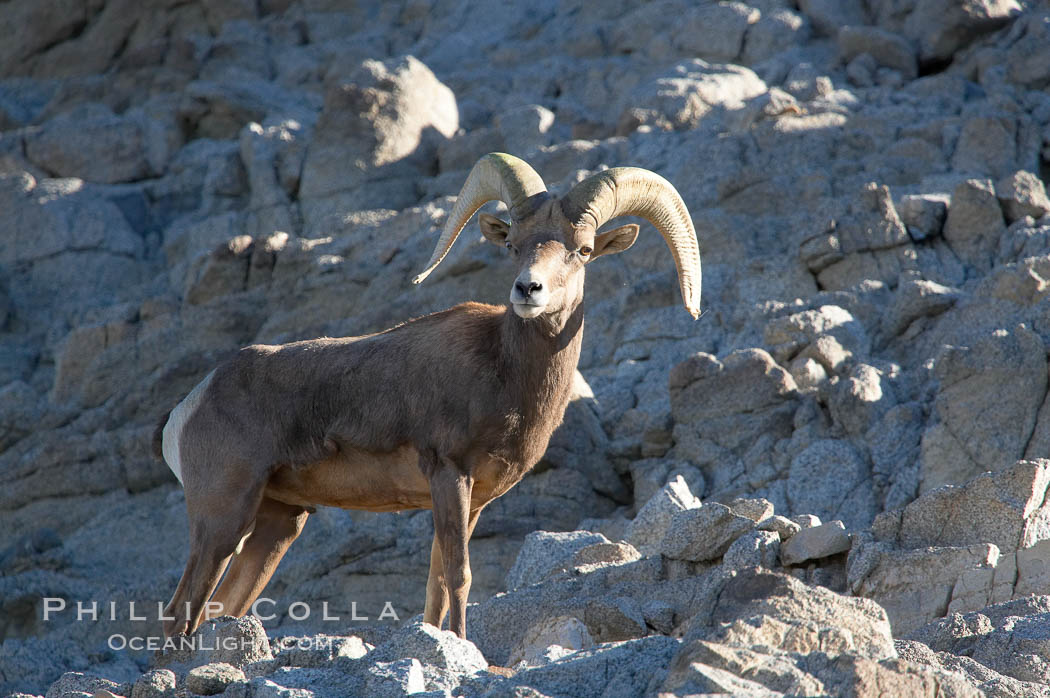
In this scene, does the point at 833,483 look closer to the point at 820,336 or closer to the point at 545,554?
the point at 820,336

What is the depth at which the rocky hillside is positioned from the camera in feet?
22.9

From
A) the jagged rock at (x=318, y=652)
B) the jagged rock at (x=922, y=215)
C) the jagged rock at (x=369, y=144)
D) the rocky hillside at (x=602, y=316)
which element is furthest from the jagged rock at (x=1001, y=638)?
the jagged rock at (x=369, y=144)

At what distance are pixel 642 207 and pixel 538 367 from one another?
1737 mm

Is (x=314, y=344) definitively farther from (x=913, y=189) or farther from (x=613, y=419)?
(x=913, y=189)

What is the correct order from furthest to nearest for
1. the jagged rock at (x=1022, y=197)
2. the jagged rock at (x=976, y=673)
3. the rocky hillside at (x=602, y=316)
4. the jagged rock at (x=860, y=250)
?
the jagged rock at (x=1022, y=197), the jagged rock at (x=860, y=250), the rocky hillside at (x=602, y=316), the jagged rock at (x=976, y=673)

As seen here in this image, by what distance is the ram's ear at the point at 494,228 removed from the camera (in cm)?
927

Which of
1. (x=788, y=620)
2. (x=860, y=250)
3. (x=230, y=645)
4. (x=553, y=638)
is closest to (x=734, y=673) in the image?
(x=788, y=620)

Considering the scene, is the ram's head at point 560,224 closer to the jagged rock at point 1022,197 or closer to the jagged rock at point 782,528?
the jagged rock at point 782,528

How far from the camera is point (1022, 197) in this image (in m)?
18.2

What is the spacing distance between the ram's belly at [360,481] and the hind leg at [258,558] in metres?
0.33

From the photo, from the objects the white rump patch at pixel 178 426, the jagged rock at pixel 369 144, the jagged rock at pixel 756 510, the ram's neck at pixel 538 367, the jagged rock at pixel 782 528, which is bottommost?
the jagged rock at pixel 369 144

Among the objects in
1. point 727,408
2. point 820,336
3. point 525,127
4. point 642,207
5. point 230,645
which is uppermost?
point 642,207

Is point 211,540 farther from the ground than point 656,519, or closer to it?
farther from the ground

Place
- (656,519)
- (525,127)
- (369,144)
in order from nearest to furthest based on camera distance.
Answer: (656,519), (369,144), (525,127)
